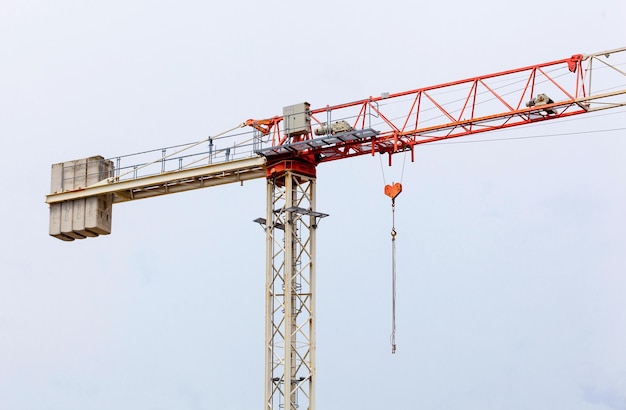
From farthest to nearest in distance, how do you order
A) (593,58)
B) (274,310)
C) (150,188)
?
1. (150,188)
2. (274,310)
3. (593,58)

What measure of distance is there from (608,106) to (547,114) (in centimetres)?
290

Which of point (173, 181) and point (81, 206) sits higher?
point (173, 181)

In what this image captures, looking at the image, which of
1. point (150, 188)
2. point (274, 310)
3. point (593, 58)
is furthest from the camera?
point (150, 188)

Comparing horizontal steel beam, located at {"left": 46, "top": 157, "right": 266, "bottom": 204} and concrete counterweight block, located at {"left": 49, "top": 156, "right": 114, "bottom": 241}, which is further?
concrete counterweight block, located at {"left": 49, "top": 156, "right": 114, "bottom": 241}

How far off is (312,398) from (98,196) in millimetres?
17148

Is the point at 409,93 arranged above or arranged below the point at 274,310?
above

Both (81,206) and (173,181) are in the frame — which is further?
(81,206)

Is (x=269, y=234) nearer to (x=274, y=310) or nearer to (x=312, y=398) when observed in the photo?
(x=274, y=310)

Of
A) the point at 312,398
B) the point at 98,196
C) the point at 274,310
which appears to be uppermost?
the point at 98,196

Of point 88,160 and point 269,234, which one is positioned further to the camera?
point 88,160

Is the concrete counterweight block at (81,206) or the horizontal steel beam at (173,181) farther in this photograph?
the concrete counterweight block at (81,206)

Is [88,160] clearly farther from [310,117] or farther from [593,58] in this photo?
[593,58]

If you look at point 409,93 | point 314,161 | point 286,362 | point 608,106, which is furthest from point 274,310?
point 608,106

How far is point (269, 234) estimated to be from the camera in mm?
67375
